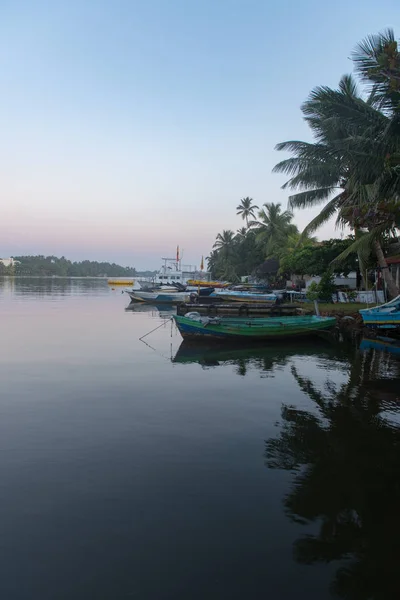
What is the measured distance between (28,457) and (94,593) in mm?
3369

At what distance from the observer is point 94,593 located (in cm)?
391

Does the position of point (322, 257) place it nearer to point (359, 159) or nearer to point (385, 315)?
point (385, 315)

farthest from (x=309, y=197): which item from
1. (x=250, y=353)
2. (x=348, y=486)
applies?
(x=348, y=486)

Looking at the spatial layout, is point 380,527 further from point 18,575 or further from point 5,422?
point 5,422

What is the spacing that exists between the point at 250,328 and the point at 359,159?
793cm

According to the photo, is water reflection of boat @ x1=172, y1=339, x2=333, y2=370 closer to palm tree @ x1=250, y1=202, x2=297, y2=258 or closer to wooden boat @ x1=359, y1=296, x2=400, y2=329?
wooden boat @ x1=359, y1=296, x2=400, y2=329

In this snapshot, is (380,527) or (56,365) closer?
(380,527)

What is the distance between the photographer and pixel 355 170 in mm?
15633

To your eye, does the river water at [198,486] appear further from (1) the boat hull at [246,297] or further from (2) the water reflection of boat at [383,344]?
(1) the boat hull at [246,297]

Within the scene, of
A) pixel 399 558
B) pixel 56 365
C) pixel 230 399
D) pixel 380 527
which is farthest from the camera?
pixel 56 365

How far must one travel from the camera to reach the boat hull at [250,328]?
58.0ft

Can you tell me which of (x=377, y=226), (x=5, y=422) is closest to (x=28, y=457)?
(x=5, y=422)

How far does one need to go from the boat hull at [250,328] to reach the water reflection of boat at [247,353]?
486 mm

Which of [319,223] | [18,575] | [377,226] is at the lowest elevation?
[18,575]
